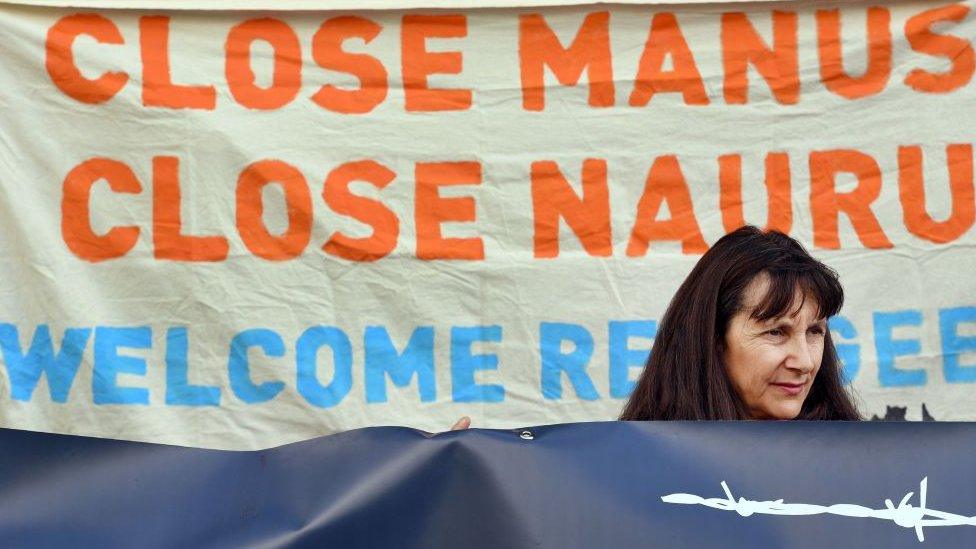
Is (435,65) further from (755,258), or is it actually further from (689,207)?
(755,258)

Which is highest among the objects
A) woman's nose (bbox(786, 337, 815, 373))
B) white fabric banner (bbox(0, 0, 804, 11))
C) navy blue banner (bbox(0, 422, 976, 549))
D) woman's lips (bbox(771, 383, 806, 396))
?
white fabric banner (bbox(0, 0, 804, 11))

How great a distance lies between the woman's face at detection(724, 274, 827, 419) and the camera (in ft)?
8.32

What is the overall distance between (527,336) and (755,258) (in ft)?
3.14

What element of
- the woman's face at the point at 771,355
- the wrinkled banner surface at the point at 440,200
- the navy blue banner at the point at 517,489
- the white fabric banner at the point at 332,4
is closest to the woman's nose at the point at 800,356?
the woman's face at the point at 771,355

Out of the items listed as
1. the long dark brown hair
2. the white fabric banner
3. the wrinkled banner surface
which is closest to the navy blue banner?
the long dark brown hair

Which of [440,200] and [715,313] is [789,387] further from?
[440,200]

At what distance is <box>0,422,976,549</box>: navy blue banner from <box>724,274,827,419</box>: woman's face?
38cm

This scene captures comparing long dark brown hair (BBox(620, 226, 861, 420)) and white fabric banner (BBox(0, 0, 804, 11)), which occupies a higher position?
white fabric banner (BBox(0, 0, 804, 11))

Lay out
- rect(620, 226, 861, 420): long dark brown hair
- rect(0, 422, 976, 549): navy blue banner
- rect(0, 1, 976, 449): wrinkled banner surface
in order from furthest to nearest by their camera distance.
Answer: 1. rect(0, 1, 976, 449): wrinkled banner surface
2. rect(620, 226, 861, 420): long dark brown hair
3. rect(0, 422, 976, 549): navy blue banner

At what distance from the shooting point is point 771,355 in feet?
8.32

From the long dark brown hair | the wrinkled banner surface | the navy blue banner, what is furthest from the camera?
the wrinkled banner surface

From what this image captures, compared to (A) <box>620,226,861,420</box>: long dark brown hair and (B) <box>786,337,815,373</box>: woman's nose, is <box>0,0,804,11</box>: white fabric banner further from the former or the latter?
(B) <box>786,337,815,373</box>: woman's nose

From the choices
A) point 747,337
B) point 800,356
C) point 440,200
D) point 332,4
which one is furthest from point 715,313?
point 332,4

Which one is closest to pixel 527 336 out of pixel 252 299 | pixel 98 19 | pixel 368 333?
pixel 368 333
